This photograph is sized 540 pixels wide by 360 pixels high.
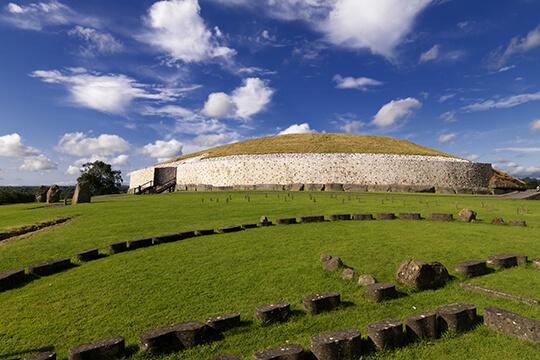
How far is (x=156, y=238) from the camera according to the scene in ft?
34.8

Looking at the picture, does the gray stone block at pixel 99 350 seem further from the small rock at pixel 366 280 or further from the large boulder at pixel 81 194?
the large boulder at pixel 81 194

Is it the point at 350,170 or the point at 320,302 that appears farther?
the point at 350,170

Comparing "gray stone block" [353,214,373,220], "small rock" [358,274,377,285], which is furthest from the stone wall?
"small rock" [358,274,377,285]

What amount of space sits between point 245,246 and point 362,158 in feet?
153

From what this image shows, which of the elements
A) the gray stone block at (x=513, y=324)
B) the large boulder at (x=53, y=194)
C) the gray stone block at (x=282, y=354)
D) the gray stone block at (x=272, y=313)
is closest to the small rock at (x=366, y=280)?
the gray stone block at (x=513, y=324)

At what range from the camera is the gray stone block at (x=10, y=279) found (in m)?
6.88

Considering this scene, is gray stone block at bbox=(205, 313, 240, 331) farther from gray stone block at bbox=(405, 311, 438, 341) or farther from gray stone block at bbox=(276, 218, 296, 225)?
gray stone block at bbox=(276, 218, 296, 225)

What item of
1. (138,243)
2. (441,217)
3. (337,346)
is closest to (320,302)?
(337,346)

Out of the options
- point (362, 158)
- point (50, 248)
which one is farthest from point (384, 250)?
point (362, 158)

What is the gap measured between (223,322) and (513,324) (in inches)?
187

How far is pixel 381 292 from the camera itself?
5453 millimetres

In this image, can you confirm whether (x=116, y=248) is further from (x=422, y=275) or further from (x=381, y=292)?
(x=422, y=275)

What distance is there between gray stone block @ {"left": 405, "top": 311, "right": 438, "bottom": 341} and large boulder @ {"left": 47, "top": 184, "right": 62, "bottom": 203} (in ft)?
123

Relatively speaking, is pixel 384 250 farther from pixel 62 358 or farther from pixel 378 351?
pixel 62 358
